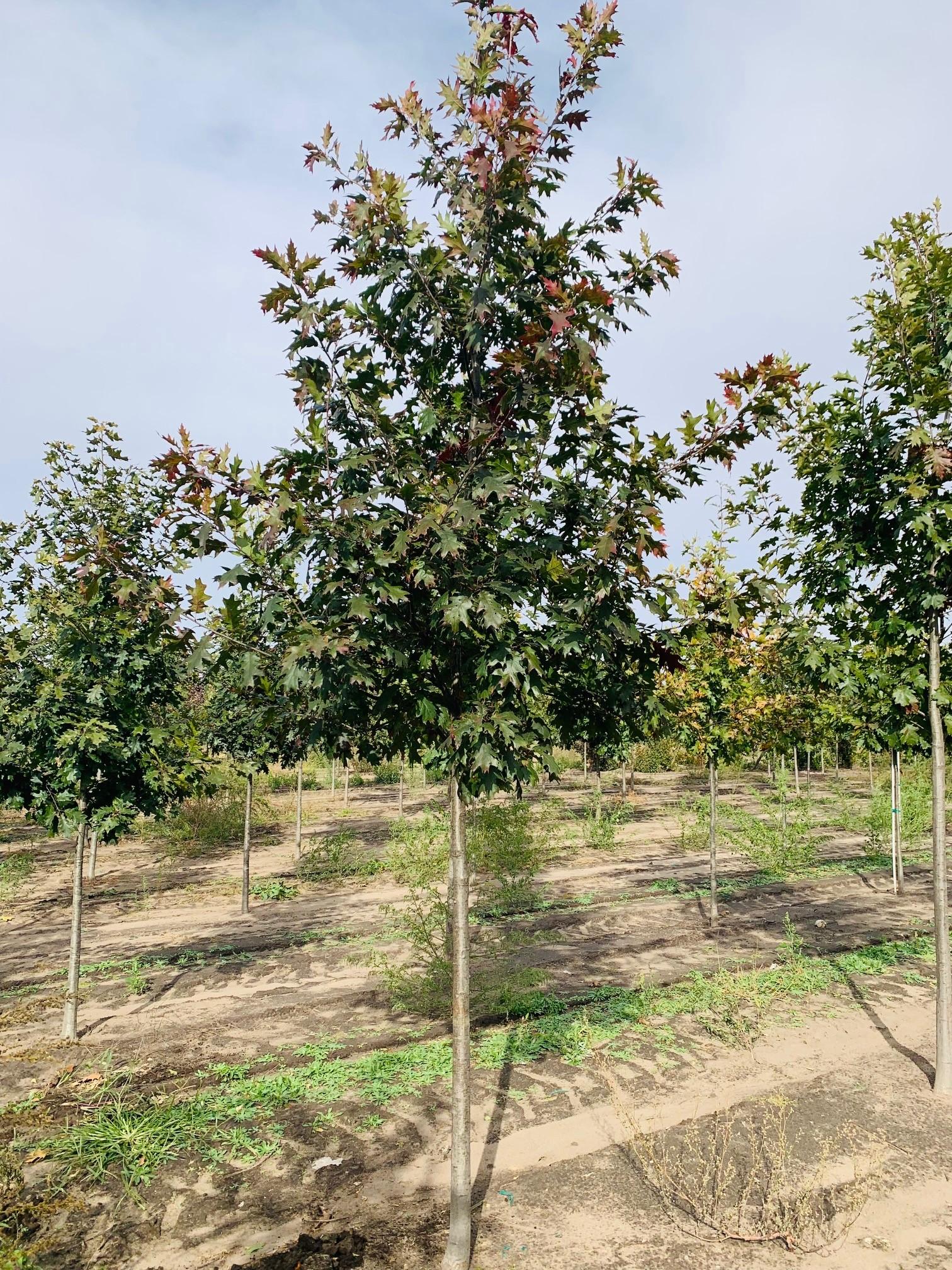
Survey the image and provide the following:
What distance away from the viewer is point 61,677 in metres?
8.17

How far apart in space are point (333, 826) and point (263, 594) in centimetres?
2137

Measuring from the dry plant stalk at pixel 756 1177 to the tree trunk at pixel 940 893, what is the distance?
4.21 ft

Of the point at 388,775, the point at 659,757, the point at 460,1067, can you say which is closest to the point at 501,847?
the point at 460,1067

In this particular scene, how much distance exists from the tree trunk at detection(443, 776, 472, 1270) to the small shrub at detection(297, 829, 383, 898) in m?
12.6

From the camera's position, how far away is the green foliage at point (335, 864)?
56.1 ft

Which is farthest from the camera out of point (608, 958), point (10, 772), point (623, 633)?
point (608, 958)

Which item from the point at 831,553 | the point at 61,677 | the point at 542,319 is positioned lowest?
the point at 61,677

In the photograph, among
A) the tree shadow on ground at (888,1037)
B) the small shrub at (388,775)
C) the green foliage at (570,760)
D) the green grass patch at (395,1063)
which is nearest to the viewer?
the green grass patch at (395,1063)

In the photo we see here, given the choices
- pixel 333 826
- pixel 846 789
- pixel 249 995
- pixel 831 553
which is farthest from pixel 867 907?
pixel 846 789

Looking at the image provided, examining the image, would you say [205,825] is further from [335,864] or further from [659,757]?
[659,757]

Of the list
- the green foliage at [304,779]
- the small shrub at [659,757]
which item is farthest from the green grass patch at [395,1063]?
the green foliage at [304,779]

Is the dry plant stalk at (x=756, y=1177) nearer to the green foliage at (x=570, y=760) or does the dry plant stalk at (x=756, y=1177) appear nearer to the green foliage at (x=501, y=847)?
the green foliage at (x=501, y=847)

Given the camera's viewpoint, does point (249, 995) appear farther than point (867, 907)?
No

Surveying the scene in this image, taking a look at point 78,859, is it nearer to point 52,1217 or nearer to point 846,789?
point 52,1217
